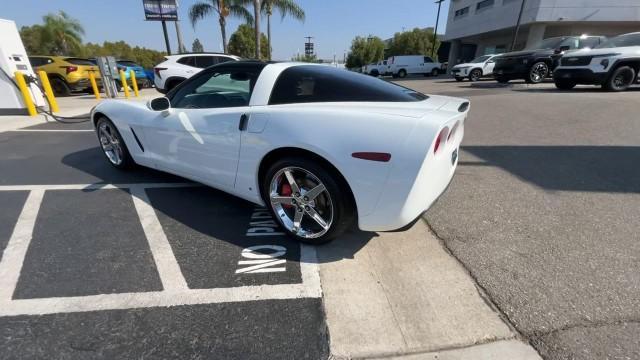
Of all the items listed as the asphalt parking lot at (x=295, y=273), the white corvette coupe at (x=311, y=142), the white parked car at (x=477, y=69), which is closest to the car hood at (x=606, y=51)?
the asphalt parking lot at (x=295, y=273)

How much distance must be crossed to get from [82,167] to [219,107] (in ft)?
9.21

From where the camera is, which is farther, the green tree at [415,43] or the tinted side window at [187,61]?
the green tree at [415,43]

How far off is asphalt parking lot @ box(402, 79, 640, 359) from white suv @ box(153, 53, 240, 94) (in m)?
8.85

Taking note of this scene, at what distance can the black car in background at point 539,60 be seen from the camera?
13.2 meters

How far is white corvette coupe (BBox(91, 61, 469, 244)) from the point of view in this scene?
193 centimetres

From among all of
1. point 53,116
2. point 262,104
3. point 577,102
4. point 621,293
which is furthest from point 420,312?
point 577,102

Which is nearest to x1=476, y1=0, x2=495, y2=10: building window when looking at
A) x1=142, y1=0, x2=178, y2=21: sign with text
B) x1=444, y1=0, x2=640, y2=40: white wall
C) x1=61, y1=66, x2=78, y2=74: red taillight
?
x1=444, y1=0, x2=640, y2=40: white wall

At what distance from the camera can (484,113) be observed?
7.85 m

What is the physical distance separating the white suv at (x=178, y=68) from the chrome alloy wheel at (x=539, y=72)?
13.1 m

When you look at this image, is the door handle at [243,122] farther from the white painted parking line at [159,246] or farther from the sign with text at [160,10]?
the sign with text at [160,10]

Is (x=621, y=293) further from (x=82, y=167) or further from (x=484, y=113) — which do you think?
(x=484, y=113)

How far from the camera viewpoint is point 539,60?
13266 mm

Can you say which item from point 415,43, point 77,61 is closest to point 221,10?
point 77,61

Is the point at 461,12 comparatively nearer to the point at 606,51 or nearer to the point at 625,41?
the point at 625,41
